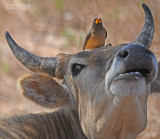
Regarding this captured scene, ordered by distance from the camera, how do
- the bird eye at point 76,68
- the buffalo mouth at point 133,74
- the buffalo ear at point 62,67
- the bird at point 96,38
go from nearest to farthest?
the buffalo mouth at point 133,74
the bird eye at point 76,68
the buffalo ear at point 62,67
the bird at point 96,38

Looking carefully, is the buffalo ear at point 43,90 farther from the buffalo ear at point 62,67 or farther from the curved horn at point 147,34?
the curved horn at point 147,34

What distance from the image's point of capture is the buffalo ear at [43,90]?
5.50 meters

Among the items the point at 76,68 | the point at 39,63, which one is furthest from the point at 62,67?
the point at 76,68

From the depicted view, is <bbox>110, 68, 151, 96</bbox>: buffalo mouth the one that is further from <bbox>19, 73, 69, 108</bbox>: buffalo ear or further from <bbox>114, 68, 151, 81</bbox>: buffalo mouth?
<bbox>19, 73, 69, 108</bbox>: buffalo ear

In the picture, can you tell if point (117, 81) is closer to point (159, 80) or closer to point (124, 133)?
point (124, 133)

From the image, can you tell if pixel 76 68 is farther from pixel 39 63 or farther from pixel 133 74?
pixel 133 74

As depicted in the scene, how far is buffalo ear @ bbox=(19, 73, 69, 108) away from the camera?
5504mm

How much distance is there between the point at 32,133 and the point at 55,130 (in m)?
0.35

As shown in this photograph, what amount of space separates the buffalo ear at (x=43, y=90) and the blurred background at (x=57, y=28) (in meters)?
2.69

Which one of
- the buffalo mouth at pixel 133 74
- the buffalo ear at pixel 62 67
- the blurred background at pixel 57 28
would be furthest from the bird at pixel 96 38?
the buffalo mouth at pixel 133 74

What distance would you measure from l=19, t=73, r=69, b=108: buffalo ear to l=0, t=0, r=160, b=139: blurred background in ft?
8.82

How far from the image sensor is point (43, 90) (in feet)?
18.7

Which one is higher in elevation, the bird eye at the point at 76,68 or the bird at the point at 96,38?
the bird at the point at 96,38

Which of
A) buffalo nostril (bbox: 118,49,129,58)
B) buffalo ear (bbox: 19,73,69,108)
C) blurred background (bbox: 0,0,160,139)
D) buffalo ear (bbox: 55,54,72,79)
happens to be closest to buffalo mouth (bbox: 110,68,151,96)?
buffalo nostril (bbox: 118,49,129,58)
